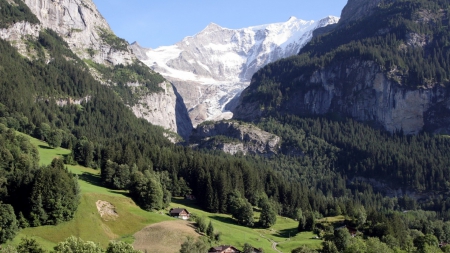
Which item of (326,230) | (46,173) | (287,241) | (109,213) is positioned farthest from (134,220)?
(326,230)

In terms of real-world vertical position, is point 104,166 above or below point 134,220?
above

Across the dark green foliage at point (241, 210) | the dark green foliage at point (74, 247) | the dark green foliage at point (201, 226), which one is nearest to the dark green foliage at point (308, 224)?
the dark green foliage at point (241, 210)

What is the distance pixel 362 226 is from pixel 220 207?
4119cm

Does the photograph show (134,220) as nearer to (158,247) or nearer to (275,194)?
(158,247)

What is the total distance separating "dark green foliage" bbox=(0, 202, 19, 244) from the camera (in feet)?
298

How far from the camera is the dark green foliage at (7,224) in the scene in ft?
298

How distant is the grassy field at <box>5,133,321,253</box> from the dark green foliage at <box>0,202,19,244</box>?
147 centimetres

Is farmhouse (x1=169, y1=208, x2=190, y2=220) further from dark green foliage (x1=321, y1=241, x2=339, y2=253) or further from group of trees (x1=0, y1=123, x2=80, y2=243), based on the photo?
dark green foliage (x1=321, y1=241, x2=339, y2=253)

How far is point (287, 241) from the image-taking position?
129 metres

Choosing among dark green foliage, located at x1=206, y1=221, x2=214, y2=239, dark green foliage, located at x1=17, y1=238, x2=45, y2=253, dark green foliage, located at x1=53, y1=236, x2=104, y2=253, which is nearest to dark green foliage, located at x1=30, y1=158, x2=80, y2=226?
dark green foliage, located at x1=17, y1=238, x2=45, y2=253

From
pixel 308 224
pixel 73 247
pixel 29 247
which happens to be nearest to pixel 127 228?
pixel 29 247

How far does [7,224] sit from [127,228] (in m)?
26.9

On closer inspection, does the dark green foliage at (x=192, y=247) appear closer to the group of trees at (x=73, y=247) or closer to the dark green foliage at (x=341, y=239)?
the group of trees at (x=73, y=247)

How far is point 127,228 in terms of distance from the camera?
11306 centimetres
